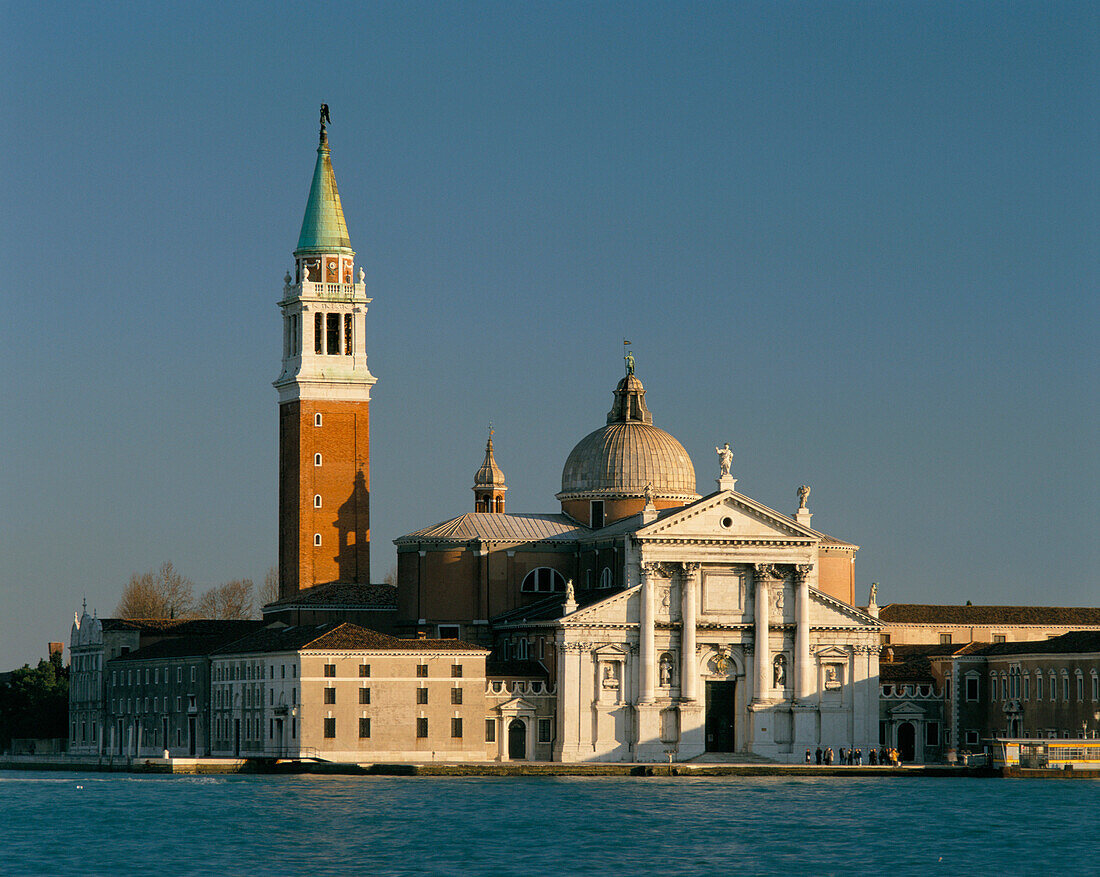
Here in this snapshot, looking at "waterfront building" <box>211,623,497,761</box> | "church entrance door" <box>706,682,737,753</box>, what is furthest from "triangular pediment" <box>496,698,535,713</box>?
"church entrance door" <box>706,682,737,753</box>

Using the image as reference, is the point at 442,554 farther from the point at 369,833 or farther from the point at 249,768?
the point at 369,833

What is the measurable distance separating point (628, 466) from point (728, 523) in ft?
29.4

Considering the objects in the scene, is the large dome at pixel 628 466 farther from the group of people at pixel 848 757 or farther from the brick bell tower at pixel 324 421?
the group of people at pixel 848 757

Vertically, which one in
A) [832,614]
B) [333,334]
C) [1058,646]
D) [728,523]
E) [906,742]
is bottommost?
[906,742]

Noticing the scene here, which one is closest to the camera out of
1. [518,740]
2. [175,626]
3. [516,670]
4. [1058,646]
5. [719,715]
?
[518,740]

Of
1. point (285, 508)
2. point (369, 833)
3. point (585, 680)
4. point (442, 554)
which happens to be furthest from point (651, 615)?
point (369, 833)

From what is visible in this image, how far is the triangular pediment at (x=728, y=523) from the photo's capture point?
82812mm

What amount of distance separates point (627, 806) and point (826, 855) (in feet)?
37.8

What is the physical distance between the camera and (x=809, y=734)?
83938 millimetres

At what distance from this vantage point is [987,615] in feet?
319

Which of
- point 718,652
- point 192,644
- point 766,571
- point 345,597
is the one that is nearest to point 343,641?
point 345,597

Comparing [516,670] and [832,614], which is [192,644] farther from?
[832,614]

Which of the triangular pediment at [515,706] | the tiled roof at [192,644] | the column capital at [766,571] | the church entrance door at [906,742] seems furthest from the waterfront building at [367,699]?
the church entrance door at [906,742]

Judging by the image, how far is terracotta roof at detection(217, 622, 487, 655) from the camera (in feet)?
261
